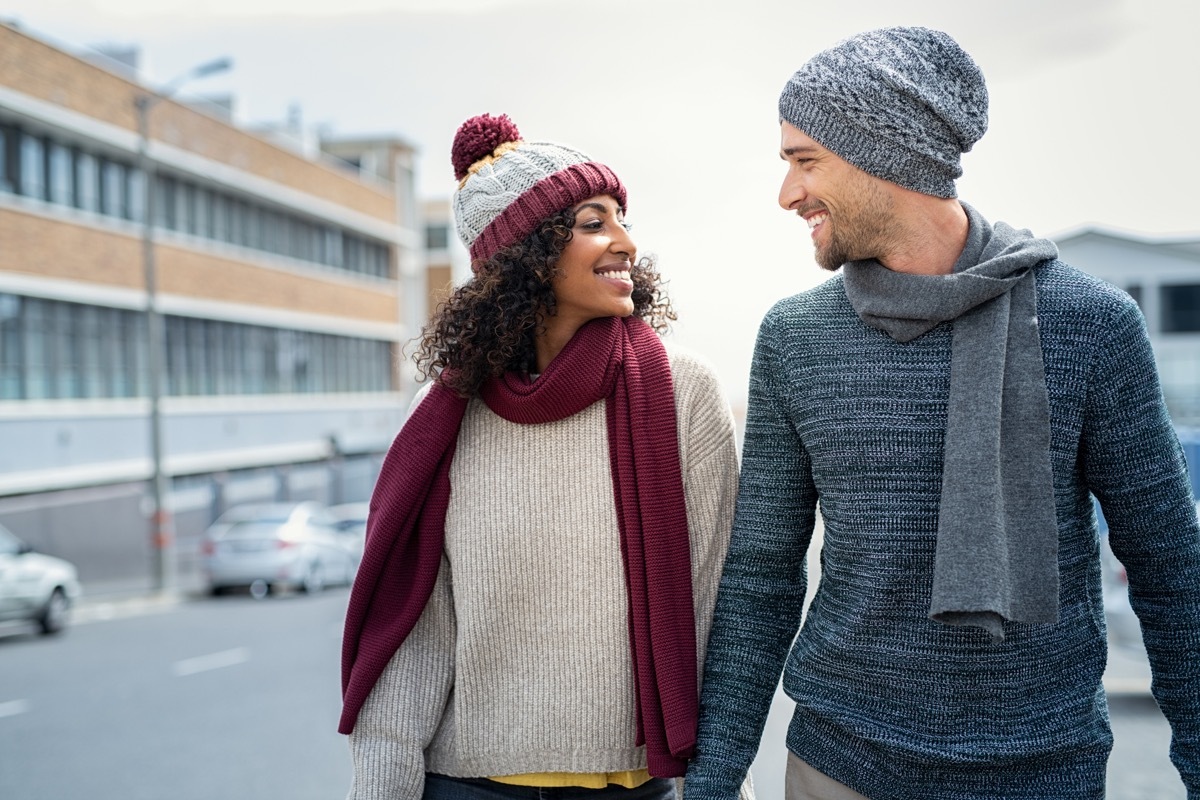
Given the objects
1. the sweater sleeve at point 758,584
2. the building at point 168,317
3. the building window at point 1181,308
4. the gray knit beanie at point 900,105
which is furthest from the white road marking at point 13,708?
the building window at point 1181,308

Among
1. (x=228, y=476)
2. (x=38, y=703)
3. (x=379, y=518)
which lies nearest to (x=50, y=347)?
(x=228, y=476)

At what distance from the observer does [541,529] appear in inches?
102

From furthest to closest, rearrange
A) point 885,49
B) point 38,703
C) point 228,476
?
point 228,476, point 38,703, point 885,49

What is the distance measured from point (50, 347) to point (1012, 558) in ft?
82.9

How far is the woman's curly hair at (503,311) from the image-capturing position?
2.69 meters

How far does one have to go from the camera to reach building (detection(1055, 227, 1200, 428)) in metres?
17.2

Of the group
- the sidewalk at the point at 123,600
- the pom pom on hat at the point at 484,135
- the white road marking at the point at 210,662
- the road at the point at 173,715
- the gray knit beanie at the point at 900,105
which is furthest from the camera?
the sidewalk at the point at 123,600

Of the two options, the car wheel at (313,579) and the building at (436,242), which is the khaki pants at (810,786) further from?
the building at (436,242)

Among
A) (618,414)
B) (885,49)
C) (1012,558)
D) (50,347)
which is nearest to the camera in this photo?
(1012,558)

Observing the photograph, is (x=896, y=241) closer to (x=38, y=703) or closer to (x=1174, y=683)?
(x=1174, y=683)

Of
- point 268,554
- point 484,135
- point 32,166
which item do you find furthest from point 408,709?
point 32,166

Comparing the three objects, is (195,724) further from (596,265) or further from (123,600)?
(123,600)

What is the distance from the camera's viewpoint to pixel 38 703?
32.0 ft

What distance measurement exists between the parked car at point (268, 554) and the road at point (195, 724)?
5.70 m
